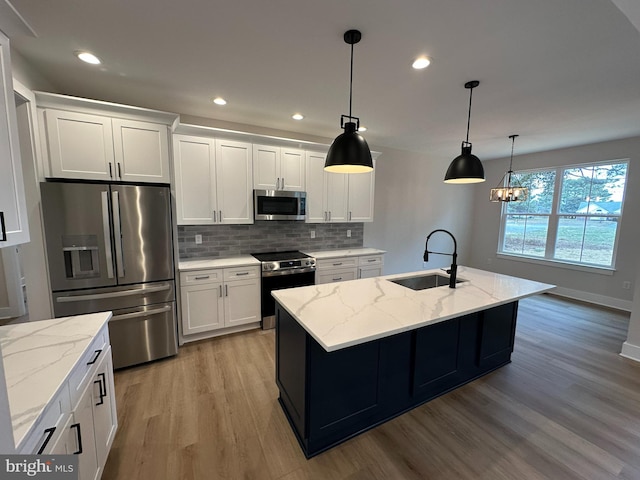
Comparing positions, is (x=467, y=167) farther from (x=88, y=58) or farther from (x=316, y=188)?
(x=88, y=58)

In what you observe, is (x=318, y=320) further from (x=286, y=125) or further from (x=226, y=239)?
(x=286, y=125)

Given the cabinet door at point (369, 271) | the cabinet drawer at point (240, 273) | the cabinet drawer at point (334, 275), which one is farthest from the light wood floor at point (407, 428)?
the cabinet door at point (369, 271)

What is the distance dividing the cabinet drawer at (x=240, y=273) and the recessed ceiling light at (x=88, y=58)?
2150mm

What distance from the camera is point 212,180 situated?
316 centimetres

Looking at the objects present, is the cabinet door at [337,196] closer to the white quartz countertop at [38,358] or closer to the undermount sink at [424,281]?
the undermount sink at [424,281]

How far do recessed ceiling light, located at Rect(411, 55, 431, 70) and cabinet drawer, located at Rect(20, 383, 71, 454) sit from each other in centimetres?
281

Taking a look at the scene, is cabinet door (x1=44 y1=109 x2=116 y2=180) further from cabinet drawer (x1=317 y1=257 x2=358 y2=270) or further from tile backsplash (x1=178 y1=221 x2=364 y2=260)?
cabinet drawer (x1=317 y1=257 x2=358 y2=270)

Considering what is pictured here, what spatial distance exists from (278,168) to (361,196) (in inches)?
56.7

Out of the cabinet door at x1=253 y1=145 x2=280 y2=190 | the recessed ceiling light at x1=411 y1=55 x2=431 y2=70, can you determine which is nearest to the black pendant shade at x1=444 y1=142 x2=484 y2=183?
the recessed ceiling light at x1=411 y1=55 x2=431 y2=70

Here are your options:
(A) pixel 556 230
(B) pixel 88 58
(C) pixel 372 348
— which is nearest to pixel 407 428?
(C) pixel 372 348

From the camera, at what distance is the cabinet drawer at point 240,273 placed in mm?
3107

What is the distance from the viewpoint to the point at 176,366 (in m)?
2.62

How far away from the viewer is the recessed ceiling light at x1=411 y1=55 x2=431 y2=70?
1.96m

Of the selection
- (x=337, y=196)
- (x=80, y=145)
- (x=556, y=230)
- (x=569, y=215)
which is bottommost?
(x=556, y=230)
